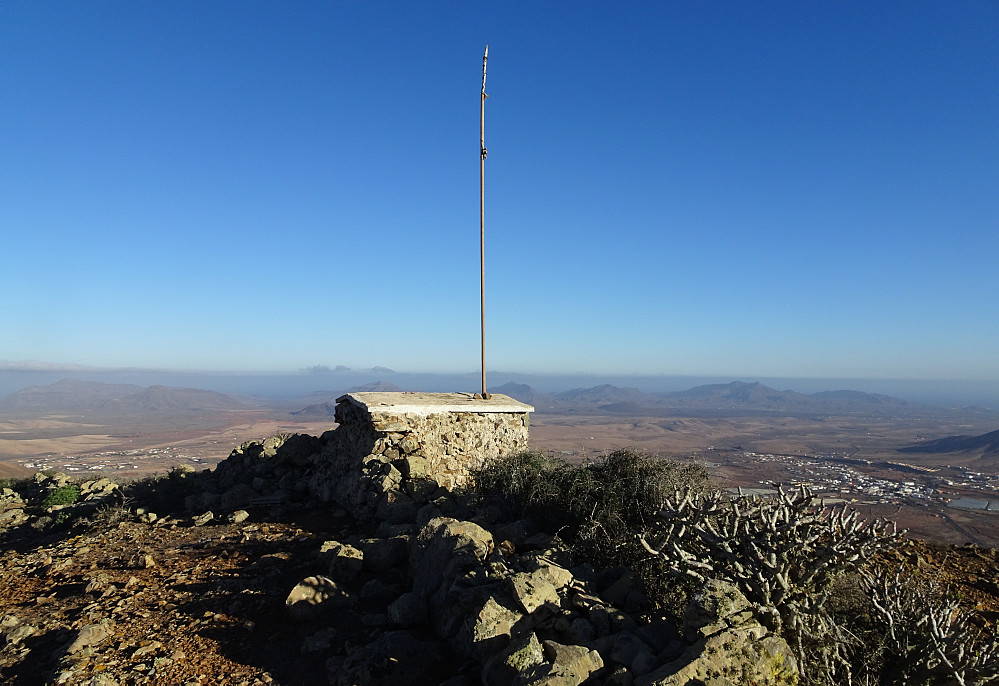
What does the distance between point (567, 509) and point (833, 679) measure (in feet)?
11.7

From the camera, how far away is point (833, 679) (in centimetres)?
337

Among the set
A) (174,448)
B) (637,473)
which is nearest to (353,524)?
(637,473)

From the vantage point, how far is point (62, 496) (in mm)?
11172

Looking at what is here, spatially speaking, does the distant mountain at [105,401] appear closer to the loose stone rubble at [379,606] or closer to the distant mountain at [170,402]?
the distant mountain at [170,402]

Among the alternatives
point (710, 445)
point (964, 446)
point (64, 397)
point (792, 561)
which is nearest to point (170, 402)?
point (64, 397)

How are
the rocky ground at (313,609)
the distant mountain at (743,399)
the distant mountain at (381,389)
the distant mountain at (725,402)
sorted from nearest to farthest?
the rocky ground at (313,609) → the distant mountain at (381,389) → the distant mountain at (725,402) → the distant mountain at (743,399)

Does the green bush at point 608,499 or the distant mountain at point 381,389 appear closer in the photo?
the green bush at point 608,499

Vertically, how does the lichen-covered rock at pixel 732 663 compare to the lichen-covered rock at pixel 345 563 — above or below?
above

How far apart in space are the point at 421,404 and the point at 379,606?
4.80 m

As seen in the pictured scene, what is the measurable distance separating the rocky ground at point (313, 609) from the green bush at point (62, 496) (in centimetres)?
408

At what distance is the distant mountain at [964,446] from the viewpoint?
2005 inches

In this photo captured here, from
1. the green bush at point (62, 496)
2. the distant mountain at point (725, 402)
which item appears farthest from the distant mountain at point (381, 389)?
the distant mountain at point (725, 402)

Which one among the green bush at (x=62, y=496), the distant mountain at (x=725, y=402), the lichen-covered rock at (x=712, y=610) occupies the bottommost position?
the distant mountain at (x=725, y=402)

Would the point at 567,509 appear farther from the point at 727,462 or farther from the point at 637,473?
the point at 727,462
